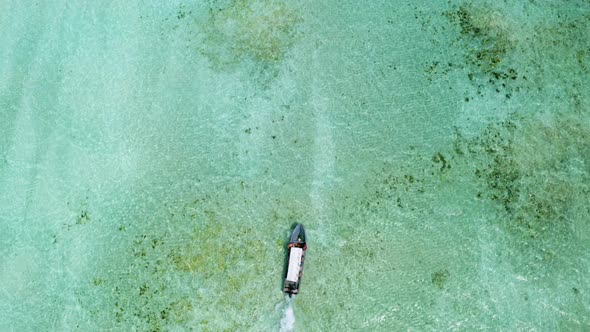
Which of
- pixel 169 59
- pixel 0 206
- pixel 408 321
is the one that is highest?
pixel 169 59

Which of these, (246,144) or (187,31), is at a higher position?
(187,31)

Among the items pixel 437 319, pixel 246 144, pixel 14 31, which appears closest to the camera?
pixel 437 319

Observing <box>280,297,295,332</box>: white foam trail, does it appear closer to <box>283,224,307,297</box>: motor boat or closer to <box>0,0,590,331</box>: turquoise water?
<box>0,0,590,331</box>: turquoise water

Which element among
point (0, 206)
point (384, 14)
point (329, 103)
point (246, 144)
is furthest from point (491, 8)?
point (0, 206)

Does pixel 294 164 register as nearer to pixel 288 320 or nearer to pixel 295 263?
pixel 295 263

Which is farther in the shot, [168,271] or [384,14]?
[384,14]

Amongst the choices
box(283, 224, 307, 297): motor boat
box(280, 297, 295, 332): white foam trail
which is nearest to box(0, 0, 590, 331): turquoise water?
box(280, 297, 295, 332): white foam trail

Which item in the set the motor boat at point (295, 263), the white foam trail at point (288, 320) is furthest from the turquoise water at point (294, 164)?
the motor boat at point (295, 263)

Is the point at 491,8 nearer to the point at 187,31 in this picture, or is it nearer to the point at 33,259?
the point at 187,31
